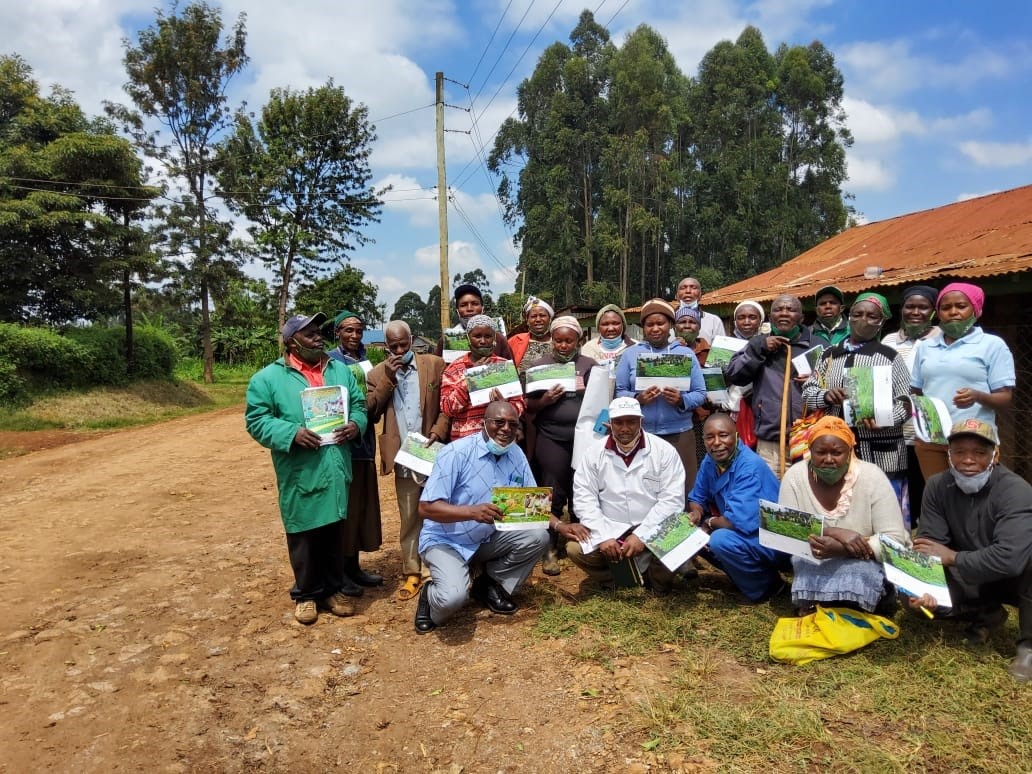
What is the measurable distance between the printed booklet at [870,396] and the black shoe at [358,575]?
11.8 ft

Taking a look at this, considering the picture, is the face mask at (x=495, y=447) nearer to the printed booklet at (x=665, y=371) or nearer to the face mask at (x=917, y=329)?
the printed booklet at (x=665, y=371)

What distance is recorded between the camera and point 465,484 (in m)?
4.26

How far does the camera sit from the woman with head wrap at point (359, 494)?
4785 mm

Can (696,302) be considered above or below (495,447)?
above

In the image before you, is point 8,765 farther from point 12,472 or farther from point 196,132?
A: point 196,132

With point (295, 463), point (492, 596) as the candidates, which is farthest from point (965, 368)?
point (295, 463)

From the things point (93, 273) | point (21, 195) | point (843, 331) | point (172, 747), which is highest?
point (21, 195)

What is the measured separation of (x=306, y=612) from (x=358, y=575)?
663mm

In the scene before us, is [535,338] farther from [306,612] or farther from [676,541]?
[306,612]

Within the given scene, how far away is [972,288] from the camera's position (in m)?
4.07

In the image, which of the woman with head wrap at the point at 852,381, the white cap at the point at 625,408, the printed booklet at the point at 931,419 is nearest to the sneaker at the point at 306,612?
the white cap at the point at 625,408

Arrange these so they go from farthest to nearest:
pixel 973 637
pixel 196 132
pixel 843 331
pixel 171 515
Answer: pixel 196 132, pixel 171 515, pixel 843 331, pixel 973 637

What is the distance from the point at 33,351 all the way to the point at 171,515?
10.3 metres

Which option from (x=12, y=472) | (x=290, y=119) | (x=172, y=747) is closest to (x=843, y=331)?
(x=172, y=747)
